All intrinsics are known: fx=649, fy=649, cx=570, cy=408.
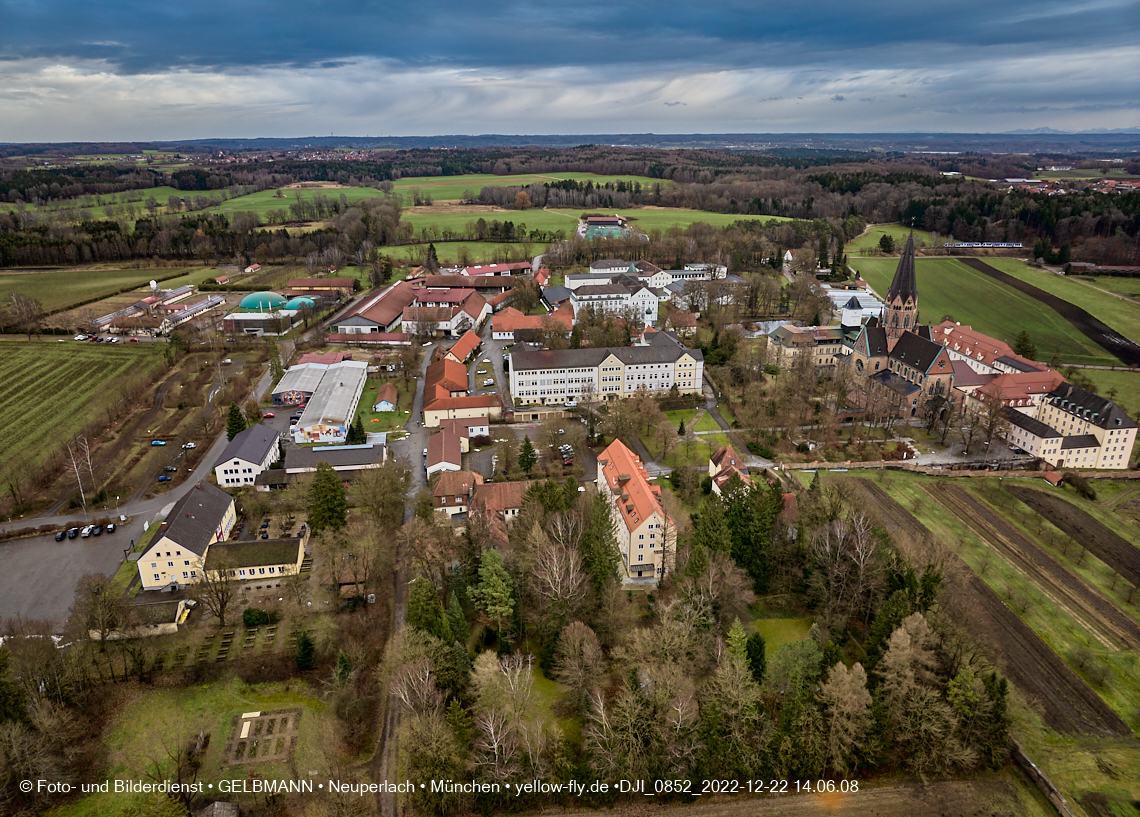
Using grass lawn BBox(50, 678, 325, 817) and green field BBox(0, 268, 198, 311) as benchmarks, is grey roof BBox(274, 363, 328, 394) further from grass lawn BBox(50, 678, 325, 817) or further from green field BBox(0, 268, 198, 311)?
green field BBox(0, 268, 198, 311)

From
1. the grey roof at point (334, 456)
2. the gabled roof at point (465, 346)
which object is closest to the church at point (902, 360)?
the gabled roof at point (465, 346)

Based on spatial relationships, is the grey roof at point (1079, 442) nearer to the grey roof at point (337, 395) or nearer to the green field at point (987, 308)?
the green field at point (987, 308)

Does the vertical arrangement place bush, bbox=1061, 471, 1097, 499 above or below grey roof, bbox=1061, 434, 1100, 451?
below

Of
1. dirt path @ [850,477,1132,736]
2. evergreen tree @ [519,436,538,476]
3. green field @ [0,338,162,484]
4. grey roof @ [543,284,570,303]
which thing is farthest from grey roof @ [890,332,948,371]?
green field @ [0,338,162,484]

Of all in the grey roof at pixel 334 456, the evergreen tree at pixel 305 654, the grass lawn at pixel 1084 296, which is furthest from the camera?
the grass lawn at pixel 1084 296

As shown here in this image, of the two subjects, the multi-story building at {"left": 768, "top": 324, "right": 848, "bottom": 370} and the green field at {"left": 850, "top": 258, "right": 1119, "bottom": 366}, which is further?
the green field at {"left": 850, "top": 258, "right": 1119, "bottom": 366}

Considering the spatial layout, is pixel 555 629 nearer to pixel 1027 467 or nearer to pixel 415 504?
pixel 415 504

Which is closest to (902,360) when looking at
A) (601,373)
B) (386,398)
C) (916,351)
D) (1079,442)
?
(916,351)
